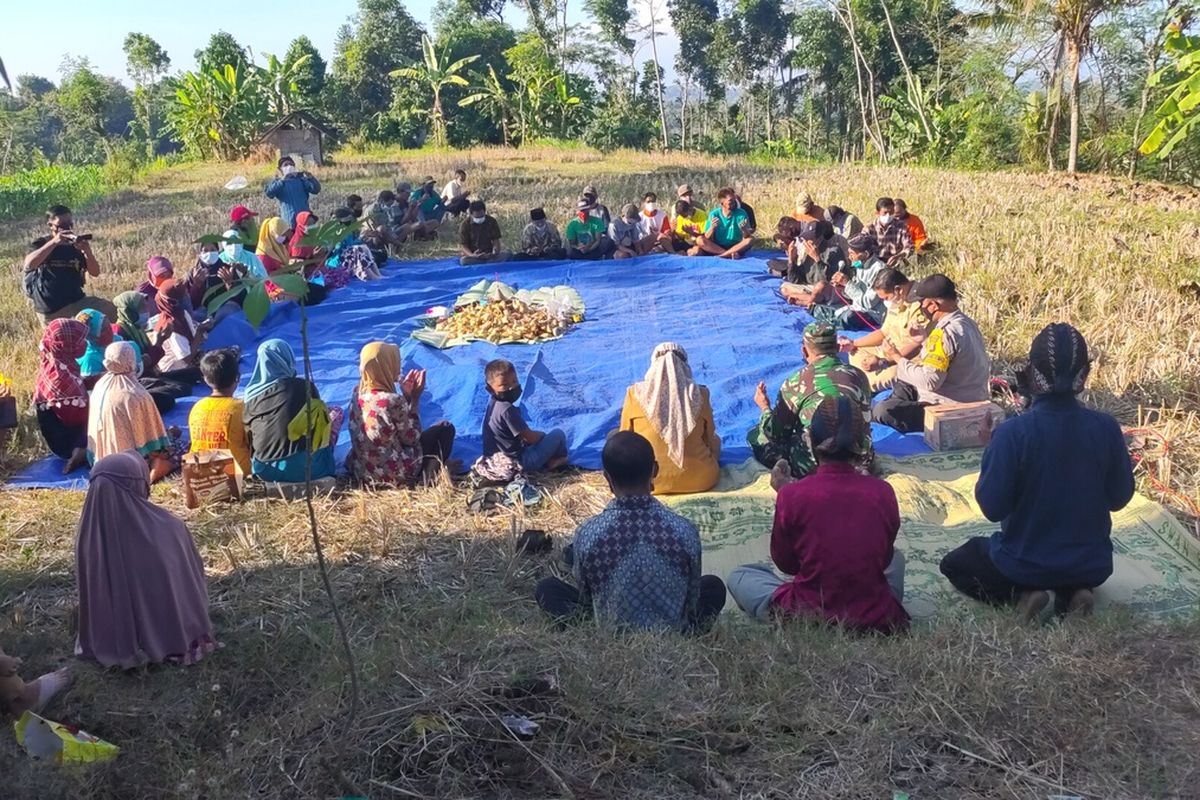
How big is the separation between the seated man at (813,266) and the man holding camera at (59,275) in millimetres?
6638

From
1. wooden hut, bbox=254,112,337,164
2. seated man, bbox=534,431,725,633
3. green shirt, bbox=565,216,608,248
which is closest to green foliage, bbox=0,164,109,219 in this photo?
wooden hut, bbox=254,112,337,164

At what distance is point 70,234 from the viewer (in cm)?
832

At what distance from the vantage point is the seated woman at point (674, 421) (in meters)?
5.37

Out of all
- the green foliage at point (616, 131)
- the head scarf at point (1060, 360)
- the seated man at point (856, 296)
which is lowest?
the seated man at point (856, 296)

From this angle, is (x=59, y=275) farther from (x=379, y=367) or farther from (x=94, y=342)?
(x=379, y=367)

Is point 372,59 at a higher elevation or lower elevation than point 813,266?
higher

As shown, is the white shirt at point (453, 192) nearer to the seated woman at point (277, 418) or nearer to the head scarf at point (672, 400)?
the seated woman at point (277, 418)

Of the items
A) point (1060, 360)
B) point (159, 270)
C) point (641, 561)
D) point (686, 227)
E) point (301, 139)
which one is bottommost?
point (641, 561)

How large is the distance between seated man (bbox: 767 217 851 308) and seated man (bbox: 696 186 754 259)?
1.58 m

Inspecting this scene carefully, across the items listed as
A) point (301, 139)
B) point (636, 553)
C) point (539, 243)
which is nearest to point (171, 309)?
point (539, 243)

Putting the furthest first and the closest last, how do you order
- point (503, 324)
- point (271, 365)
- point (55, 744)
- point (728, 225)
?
1. point (728, 225)
2. point (503, 324)
3. point (271, 365)
4. point (55, 744)

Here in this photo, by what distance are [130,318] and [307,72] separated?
2753 cm

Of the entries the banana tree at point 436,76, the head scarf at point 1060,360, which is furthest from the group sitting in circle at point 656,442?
the banana tree at point 436,76

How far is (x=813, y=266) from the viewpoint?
997cm
